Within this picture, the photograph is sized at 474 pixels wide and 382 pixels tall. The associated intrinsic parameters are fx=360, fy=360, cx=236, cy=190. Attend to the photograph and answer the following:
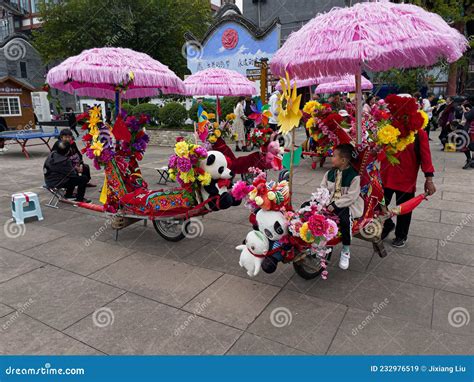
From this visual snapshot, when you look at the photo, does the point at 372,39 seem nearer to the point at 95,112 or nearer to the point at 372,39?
the point at 372,39

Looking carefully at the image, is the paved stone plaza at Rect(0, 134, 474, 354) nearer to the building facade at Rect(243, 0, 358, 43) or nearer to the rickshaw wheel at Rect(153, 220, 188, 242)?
the rickshaw wheel at Rect(153, 220, 188, 242)

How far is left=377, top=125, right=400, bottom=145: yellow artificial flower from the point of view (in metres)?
3.51

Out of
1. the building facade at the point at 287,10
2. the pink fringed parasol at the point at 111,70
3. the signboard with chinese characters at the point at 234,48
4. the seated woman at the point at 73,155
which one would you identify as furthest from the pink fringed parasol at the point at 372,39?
the building facade at the point at 287,10

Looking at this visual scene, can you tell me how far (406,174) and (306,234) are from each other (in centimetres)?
204

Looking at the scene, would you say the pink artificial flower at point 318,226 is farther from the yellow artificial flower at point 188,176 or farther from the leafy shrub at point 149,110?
the leafy shrub at point 149,110

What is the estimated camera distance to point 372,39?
3072mm

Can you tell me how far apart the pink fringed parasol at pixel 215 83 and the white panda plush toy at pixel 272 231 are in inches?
236

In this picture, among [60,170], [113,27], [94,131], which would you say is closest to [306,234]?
[94,131]

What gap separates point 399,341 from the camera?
2.84m

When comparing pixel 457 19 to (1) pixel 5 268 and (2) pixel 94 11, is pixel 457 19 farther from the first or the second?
(1) pixel 5 268

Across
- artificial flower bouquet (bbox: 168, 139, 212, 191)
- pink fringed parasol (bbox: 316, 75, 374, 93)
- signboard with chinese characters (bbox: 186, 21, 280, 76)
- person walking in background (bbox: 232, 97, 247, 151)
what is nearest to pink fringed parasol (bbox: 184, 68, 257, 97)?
person walking in background (bbox: 232, 97, 247, 151)

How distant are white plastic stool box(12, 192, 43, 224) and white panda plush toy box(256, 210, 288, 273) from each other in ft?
14.2

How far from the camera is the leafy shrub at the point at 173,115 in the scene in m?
15.1

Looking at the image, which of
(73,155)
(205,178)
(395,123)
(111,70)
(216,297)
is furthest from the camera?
(73,155)
